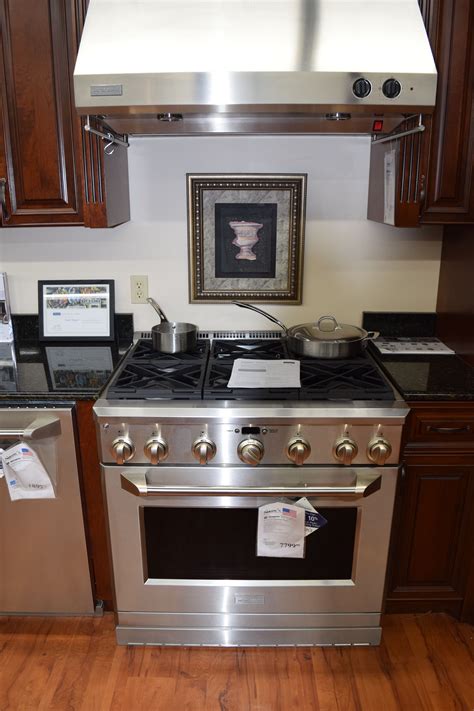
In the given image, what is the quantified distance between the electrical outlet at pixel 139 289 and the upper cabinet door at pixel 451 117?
1.05 meters

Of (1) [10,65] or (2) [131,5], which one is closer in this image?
(2) [131,5]

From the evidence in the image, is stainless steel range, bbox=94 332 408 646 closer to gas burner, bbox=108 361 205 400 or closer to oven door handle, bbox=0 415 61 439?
gas burner, bbox=108 361 205 400

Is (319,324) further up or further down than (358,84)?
further down

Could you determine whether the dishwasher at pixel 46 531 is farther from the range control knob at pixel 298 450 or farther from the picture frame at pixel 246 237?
the picture frame at pixel 246 237

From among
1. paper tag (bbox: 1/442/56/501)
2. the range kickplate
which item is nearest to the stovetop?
the range kickplate

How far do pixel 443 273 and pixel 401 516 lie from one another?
0.93m

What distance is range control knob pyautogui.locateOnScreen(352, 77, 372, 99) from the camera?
146 cm

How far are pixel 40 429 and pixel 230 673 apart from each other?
3.19ft

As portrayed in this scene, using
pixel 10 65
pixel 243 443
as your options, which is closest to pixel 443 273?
pixel 243 443

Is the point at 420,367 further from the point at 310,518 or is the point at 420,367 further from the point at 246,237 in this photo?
the point at 246,237

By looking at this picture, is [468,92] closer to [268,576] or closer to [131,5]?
[131,5]

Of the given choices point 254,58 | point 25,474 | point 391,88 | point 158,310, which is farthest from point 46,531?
point 391,88

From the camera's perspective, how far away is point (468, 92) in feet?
5.78

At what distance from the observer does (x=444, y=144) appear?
1818 millimetres
